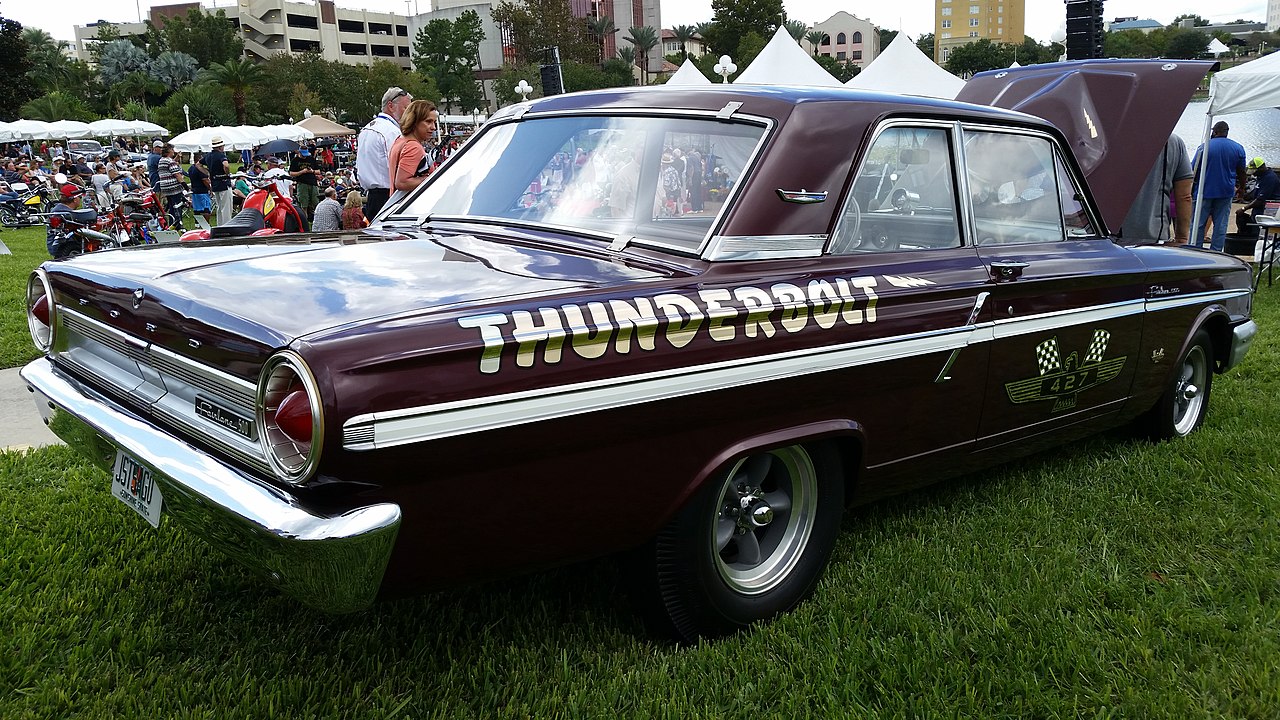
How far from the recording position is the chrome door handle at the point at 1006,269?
10.8ft

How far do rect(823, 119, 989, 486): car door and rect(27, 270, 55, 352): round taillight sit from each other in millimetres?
2466

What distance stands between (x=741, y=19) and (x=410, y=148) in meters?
88.3

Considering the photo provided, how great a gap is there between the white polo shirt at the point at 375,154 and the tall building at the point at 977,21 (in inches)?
6636

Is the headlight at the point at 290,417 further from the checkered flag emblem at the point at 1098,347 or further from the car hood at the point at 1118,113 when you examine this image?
the car hood at the point at 1118,113

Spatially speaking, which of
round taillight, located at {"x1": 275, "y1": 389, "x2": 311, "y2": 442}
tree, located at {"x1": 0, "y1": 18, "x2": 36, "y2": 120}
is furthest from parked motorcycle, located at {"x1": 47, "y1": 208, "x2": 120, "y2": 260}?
tree, located at {"x1": 0, "y1": 18, "x2": 36, "y2": 120}

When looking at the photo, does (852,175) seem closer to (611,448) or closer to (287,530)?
(611,448)

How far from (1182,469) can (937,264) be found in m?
1.98

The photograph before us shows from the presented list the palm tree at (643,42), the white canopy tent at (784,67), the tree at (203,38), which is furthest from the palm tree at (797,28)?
the white canopy tent at (784,67)

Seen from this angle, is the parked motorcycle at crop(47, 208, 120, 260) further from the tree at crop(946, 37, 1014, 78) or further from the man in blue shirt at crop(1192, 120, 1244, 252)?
the tree at crop(946, 37, 1014, 78)

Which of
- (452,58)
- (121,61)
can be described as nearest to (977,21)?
(452,58)

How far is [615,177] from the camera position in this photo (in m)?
3.10

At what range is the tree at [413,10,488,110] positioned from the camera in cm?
8256

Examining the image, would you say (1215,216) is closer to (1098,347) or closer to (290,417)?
(1098,347)

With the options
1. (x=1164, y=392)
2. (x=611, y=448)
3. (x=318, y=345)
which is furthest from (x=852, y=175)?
(x=1164, y=392)
